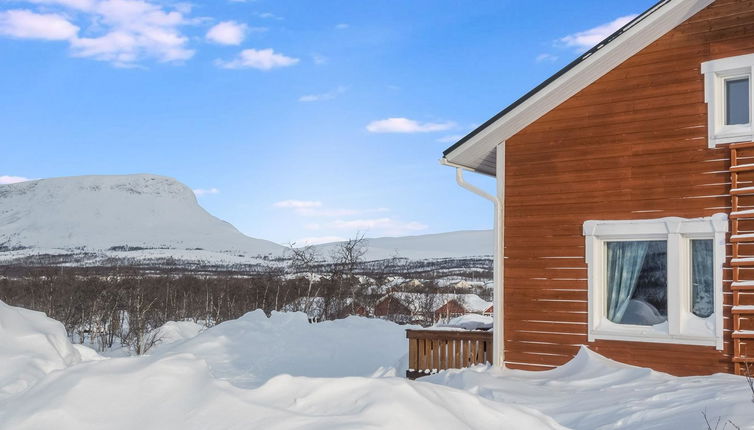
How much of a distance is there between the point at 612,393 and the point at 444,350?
3363 mm

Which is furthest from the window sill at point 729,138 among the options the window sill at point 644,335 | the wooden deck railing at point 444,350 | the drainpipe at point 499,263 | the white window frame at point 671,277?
the wooden deck railing at point 444,350

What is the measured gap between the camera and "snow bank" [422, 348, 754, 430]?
6.33 meters

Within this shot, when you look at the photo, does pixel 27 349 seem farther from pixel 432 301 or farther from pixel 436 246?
pixel 436 246

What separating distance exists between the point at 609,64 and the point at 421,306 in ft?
93.1

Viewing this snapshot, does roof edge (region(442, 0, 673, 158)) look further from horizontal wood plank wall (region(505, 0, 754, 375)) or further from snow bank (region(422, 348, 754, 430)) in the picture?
snow bank (region(422, 348, 754, 430))

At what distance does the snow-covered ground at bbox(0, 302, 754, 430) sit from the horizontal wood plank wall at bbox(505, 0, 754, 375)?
1.29 ft

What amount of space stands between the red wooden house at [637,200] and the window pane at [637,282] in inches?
0.5

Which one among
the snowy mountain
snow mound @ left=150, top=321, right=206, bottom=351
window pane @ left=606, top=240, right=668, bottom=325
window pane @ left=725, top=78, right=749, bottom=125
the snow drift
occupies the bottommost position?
snow mound @ left=150, top=321, right=206, bottom=351

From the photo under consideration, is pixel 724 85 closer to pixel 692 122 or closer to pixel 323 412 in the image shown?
pixel 692 122

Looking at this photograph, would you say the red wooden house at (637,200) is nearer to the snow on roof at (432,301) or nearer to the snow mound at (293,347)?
the snow mound at (293,347)

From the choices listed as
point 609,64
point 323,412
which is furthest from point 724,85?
point 323,412

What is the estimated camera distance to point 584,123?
9328mm

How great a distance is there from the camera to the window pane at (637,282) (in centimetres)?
877

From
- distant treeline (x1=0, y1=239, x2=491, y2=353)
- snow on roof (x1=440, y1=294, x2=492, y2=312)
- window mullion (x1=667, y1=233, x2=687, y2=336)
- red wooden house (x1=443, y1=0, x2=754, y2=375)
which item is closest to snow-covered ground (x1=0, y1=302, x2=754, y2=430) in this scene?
red wooden house (x1=443, y1=0, x2=754, y2=375)
